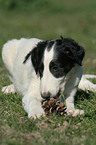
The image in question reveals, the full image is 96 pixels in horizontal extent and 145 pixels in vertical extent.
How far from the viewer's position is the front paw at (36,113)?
3828mm

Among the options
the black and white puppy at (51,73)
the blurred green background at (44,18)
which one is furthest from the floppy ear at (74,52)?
the blurred green background at (44,18)

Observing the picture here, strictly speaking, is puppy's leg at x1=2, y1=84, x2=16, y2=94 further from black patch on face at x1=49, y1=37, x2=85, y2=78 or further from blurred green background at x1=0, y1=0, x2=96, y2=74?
blurred green background at x1=0, y1=0, x2=96, y2=74

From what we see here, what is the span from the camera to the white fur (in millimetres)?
3994

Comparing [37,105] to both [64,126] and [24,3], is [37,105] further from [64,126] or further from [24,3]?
[24,3]

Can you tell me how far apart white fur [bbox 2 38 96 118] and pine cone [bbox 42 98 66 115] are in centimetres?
9

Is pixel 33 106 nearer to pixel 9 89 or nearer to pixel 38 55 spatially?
pixel 38 55

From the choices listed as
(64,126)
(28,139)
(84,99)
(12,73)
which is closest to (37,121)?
(64,126)

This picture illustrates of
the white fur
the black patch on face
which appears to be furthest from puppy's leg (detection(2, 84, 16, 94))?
the black patch on face

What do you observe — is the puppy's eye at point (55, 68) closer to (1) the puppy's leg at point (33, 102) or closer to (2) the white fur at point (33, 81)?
(2) the white fur at point (33, 81)

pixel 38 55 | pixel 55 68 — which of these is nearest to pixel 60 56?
pixel 55 68

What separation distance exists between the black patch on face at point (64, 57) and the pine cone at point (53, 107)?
0.40 metres

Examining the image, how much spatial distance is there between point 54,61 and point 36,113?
80 cm

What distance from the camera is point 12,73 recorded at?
5.89m

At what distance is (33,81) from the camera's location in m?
4.57
